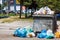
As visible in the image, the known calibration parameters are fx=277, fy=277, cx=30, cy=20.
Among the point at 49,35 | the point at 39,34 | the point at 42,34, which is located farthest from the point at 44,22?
the point at 49,35

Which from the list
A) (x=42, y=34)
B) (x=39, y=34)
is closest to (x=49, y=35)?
(x=42, y=34)

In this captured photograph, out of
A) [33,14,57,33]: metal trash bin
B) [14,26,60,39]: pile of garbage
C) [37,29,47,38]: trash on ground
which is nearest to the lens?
[14,26,60,39]: pile of garbage

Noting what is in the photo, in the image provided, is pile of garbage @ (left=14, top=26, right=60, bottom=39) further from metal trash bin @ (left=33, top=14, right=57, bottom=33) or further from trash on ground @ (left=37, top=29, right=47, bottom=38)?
metal trash bin @ (left=33, top=14, right=57, bottom=33)

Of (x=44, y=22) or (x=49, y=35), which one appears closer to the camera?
(x=49, y=35)

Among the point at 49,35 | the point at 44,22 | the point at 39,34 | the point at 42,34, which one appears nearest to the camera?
the point at 49,35

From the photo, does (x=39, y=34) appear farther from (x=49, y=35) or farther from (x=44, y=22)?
(x=44, y=22)

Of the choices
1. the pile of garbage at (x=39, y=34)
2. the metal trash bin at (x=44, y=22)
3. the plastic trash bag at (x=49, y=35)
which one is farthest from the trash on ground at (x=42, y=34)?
the metal trash bin at (x=44, y=22)

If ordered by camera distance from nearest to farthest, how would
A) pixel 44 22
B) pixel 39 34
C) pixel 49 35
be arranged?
pixel 49 35 < pixel 39 34 < pixel 44 22

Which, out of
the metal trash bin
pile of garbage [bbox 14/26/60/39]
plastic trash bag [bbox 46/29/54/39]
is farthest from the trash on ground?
the metal trash bin

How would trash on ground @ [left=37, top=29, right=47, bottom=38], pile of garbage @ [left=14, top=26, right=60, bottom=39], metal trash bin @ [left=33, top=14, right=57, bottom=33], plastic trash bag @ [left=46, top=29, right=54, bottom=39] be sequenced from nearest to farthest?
plastic trash bag @ [left=46, top=29, right=54, bottom=39] < pile of garbage @ [left=14, top=26, right=60, bottom=39] < trash on ground @ [left=37, top=29, right=47, bottom=38] < metal trash bin @ [left=33, top=14, right=57, bottom=33]

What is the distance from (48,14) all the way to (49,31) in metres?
1.34

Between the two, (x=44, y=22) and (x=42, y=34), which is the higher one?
(x=44, y=22)

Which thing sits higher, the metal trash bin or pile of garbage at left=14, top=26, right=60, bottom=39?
the metal trash bin

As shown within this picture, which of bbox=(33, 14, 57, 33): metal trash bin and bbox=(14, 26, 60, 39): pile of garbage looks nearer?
bbox=(14, 26, 60, 39): pile of garbage
